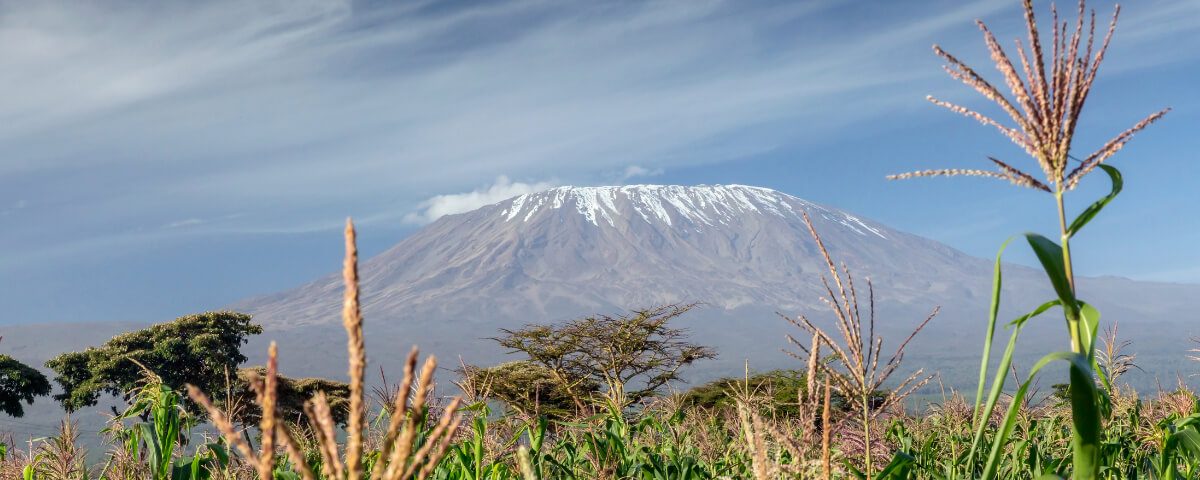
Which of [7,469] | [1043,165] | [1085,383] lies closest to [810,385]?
[1085,383]

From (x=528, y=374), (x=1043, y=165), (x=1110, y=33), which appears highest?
(x=1110, y=33)

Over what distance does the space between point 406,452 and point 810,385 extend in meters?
1.50

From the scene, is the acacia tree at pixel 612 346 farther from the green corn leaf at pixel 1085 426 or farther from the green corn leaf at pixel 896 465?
the green corn leaf at pixel 1085 426

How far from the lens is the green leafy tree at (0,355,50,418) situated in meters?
50.0

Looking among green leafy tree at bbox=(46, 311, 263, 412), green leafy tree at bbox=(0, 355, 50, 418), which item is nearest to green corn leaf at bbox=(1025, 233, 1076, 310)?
green leafy tree at bbox=(46, 311, 263, 412)

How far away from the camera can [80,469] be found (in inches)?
237

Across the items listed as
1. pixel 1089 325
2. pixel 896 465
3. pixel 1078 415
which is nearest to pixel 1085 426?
pixel 1078 415

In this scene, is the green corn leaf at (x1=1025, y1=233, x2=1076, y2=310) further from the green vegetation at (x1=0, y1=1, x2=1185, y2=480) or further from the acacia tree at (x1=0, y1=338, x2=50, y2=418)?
the acacia tree at (x1=0, y1=338, x2=50, y2=418)

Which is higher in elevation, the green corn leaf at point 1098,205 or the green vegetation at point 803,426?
the green corn leaf at point 1098,205

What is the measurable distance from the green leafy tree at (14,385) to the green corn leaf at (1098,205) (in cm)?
5760

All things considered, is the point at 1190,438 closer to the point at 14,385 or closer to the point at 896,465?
the point at 896,465

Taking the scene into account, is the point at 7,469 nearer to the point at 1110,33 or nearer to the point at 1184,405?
the point at 1110,33

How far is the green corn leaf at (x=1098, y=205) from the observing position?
9.01 ft

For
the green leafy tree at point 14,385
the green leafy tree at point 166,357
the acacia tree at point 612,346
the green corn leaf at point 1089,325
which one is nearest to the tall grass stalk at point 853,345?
the green corn leaf at point 1089,325
